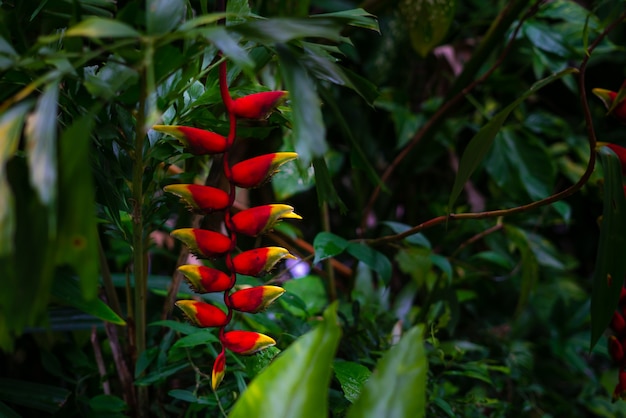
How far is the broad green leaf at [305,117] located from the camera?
13.6 inches

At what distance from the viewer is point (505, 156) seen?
41.9 inches

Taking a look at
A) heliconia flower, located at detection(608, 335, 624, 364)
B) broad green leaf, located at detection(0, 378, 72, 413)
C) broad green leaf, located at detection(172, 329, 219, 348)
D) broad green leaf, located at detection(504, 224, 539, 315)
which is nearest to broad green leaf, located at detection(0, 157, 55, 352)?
broad green leaf, located at detection(172, 329, 219, 348)

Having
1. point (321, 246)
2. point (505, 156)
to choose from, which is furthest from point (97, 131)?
point (505, 156)

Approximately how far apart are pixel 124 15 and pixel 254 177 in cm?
15

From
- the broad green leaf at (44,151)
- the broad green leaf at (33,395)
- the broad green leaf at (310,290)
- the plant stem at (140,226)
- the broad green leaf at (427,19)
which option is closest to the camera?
the broad green leaf at (44,151)

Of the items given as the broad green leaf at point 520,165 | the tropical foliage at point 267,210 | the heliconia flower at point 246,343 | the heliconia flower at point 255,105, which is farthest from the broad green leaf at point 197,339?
the broad green leaf at point 520,165

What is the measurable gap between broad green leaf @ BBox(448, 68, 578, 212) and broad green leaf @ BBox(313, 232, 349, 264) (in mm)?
158

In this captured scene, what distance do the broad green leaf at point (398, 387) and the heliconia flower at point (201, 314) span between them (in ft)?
0.49

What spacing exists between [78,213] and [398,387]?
213 mm

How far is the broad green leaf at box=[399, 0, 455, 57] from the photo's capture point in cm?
99

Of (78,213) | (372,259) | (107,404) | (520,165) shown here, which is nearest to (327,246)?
(372,259)

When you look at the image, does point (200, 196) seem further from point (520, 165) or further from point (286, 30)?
point (520, 165)

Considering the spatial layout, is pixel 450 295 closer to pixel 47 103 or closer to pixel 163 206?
pixel 163 206

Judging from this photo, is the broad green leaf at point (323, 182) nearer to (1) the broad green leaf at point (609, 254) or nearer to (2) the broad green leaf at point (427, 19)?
(1) the broad green leaf at point (609, 254)
